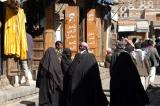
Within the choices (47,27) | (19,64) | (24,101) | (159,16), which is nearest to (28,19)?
(47,27)

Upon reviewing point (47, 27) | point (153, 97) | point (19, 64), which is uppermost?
point (47, 27)

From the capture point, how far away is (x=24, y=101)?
39.2 feet

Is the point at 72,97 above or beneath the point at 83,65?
beneath

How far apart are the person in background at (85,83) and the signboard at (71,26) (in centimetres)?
750

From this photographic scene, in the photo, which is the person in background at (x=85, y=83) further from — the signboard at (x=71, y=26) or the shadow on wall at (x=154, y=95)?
the signboard at (x=71, y=26)

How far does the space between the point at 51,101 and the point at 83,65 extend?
152 centimetres

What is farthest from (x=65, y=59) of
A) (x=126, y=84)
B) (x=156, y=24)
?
(x=156, y=24)

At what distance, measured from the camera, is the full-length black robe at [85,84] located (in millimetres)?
9344

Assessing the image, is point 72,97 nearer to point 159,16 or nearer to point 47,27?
point 47,27

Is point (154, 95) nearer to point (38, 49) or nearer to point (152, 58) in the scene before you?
point (152, 58)

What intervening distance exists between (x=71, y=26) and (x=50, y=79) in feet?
22.2

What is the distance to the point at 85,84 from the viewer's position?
936 cm

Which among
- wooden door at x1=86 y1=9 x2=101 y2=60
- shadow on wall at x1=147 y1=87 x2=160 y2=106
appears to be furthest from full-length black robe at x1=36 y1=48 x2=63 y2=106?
wooden door at x1=86 y1=9 x2=101 y2=60

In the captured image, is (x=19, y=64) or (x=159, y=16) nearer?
(x=19, y=64)
